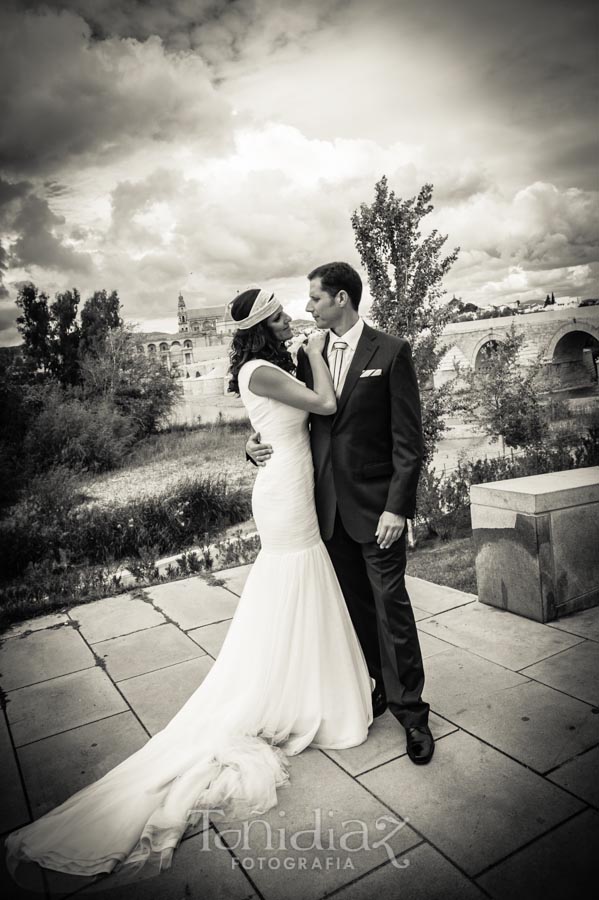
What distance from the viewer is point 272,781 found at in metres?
2.24

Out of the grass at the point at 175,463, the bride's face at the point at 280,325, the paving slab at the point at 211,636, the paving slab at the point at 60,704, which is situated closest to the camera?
the bride's face at the point at 280,325

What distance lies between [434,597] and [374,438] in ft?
7.23

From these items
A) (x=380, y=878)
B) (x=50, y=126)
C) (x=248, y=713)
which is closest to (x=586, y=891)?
(x=380, y=878)

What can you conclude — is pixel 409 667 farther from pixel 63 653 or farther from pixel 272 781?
pixel 63 653

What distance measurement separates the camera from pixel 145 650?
12.4 ft

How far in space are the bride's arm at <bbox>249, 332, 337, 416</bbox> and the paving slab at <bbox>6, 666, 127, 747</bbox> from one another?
190 centimetres

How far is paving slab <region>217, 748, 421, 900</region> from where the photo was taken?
182 centimetres

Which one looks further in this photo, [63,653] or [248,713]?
[63,653]

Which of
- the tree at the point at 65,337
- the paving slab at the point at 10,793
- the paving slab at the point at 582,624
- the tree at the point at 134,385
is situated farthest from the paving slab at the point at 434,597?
the tree at the point at 65,337

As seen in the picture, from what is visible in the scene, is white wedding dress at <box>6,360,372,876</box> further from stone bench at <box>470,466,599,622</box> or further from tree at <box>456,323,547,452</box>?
tree at <box>456,323,547,452</box>

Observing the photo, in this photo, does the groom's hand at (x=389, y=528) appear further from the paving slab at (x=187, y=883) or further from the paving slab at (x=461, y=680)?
the paving slab at (x=187, y=883)

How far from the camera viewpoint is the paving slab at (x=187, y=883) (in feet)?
5.90

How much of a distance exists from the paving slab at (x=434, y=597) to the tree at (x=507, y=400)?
9.29 metres

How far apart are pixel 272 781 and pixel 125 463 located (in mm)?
24842
